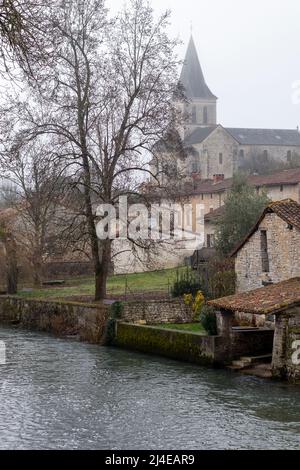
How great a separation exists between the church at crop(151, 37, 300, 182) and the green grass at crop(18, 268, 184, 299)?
44.9 m

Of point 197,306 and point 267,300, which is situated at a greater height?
point 267,300

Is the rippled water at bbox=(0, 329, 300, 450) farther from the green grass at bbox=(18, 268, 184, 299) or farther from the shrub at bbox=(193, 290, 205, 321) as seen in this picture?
the green grass at bbox=(18, 268, 184, 299)

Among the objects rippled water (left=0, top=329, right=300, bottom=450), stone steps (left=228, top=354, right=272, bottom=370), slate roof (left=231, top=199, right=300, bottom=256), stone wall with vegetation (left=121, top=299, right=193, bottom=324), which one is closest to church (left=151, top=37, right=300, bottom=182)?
stone wall with vegetation (left=121, top=299, right=193, bottom=324)

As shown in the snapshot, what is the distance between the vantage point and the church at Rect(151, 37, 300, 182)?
4080 inches

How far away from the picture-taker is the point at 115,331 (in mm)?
30922

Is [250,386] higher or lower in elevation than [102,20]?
lower

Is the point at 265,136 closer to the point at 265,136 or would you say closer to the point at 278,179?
the point at 265,136

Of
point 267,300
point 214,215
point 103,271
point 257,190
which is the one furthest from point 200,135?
point 267,300

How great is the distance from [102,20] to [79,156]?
6.80 metres

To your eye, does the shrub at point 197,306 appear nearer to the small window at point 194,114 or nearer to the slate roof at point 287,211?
the slate roof at point 287,211

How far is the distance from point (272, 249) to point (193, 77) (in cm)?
9182

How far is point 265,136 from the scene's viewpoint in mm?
116500

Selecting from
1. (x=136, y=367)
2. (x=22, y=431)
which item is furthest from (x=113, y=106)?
(x=22, y=431)
